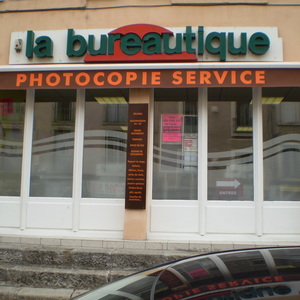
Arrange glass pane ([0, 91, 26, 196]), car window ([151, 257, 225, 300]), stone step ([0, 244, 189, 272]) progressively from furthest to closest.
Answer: glass pane ([0, 91, 26, 196]) < stone step ([0, 244, 189, 272]) < car window ([151, 257, 225, 300])

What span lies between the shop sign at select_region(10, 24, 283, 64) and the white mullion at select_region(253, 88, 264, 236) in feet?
2.64

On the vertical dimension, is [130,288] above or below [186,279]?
below

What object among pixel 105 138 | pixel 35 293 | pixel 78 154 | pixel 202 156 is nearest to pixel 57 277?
pixel 35 293

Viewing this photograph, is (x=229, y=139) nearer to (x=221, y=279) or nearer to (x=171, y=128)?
(x=171, y=128)

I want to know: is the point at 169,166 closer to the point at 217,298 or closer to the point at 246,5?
the point at 246,5

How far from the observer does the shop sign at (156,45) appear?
576 centimetres

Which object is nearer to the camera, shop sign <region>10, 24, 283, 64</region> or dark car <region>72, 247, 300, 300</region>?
dark car <region>72, 247, 300, 300</region>

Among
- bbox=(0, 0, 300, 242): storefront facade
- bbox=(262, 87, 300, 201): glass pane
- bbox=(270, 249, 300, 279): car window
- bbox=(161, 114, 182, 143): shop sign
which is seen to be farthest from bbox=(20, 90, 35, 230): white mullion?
bbox=(270, 249, 300, 279): car window

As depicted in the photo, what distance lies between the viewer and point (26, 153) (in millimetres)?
6262

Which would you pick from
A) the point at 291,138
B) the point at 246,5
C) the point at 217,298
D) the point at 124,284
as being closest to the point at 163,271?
the point at 124,284

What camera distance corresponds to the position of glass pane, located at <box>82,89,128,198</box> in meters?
6.21

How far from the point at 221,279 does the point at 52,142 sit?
5163 mm

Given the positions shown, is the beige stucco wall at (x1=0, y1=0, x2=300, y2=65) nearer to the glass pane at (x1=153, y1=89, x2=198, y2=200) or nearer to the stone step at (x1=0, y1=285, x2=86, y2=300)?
the glass pane at (x1=153, y1=89, x2=198, y2=200)

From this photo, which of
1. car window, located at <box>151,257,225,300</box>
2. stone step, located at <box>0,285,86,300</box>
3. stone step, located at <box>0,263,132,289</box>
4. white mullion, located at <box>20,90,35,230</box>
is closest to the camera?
car window, located at <box>151,257,225,300</box>
